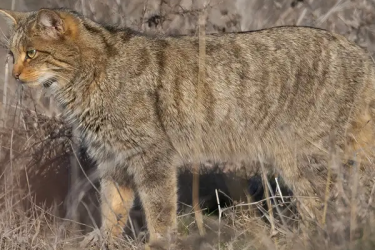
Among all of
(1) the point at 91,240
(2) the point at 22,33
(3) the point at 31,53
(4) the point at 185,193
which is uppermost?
(2) the point at 22,33

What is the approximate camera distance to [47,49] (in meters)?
4.90

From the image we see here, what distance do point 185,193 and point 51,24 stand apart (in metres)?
2.01

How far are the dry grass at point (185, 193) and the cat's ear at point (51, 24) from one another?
848 mm

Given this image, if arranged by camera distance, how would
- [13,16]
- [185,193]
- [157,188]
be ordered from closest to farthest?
1. [157,188]
2. [13,16]
3. [185,193]

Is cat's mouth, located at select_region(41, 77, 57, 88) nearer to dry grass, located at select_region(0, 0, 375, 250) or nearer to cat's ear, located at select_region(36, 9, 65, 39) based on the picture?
cat's ear, located at select_region(36, 9, 65, 39)

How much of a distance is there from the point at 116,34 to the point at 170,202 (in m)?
1.25

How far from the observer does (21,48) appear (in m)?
4.95

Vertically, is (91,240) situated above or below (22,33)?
below

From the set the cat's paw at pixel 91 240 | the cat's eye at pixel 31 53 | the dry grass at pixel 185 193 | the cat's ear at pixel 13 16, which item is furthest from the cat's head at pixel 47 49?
the cat's paw at pixel 91 240

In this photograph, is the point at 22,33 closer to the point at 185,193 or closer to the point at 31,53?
the point at 31,53

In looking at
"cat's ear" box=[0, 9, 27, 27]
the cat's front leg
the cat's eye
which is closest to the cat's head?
the cat's eye

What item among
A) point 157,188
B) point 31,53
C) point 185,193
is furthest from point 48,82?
point 185,193

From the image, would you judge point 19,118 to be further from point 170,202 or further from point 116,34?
point 170,202

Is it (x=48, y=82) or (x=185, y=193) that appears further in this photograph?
(x=185, y=193)
